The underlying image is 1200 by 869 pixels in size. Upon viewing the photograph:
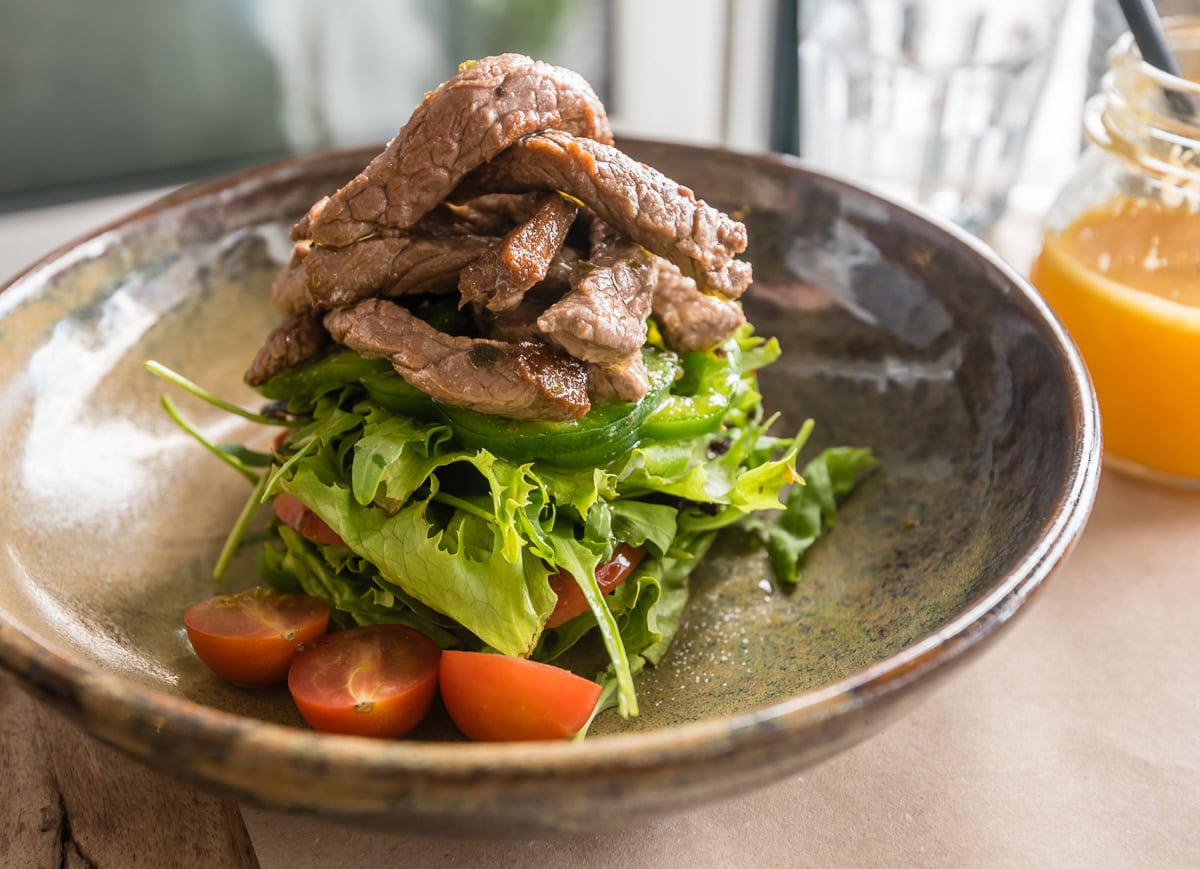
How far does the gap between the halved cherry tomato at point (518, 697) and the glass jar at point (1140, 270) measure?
1586 mm

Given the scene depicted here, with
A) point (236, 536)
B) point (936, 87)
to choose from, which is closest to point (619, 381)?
point (236, 536)

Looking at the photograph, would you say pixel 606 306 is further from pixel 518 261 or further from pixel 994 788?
pixel 994 788

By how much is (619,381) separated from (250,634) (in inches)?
32.2

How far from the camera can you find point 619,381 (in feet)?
6.76

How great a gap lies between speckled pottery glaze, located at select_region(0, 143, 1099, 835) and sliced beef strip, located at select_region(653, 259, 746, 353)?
497 mm

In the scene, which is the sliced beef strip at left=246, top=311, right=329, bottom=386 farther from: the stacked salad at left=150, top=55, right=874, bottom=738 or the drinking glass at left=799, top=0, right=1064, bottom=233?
the drinking glass at left=799, top=0, right=1064, bottom=233

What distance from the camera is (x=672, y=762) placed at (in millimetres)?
1303

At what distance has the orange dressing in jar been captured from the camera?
8.66ft

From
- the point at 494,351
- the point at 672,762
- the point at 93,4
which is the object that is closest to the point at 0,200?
the point at 93,4

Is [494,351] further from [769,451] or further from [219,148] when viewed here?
[219,148]

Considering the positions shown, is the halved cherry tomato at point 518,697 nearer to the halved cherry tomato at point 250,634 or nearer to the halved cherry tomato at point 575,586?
the halved cherry tomato at point 575,586

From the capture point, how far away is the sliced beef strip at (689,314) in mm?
2314

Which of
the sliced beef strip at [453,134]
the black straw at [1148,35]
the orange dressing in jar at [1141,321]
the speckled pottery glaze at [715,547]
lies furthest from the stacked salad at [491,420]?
the black straw at [1148,35]

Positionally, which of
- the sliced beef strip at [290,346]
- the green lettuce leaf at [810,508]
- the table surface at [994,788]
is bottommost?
the table surface at [994,788]
